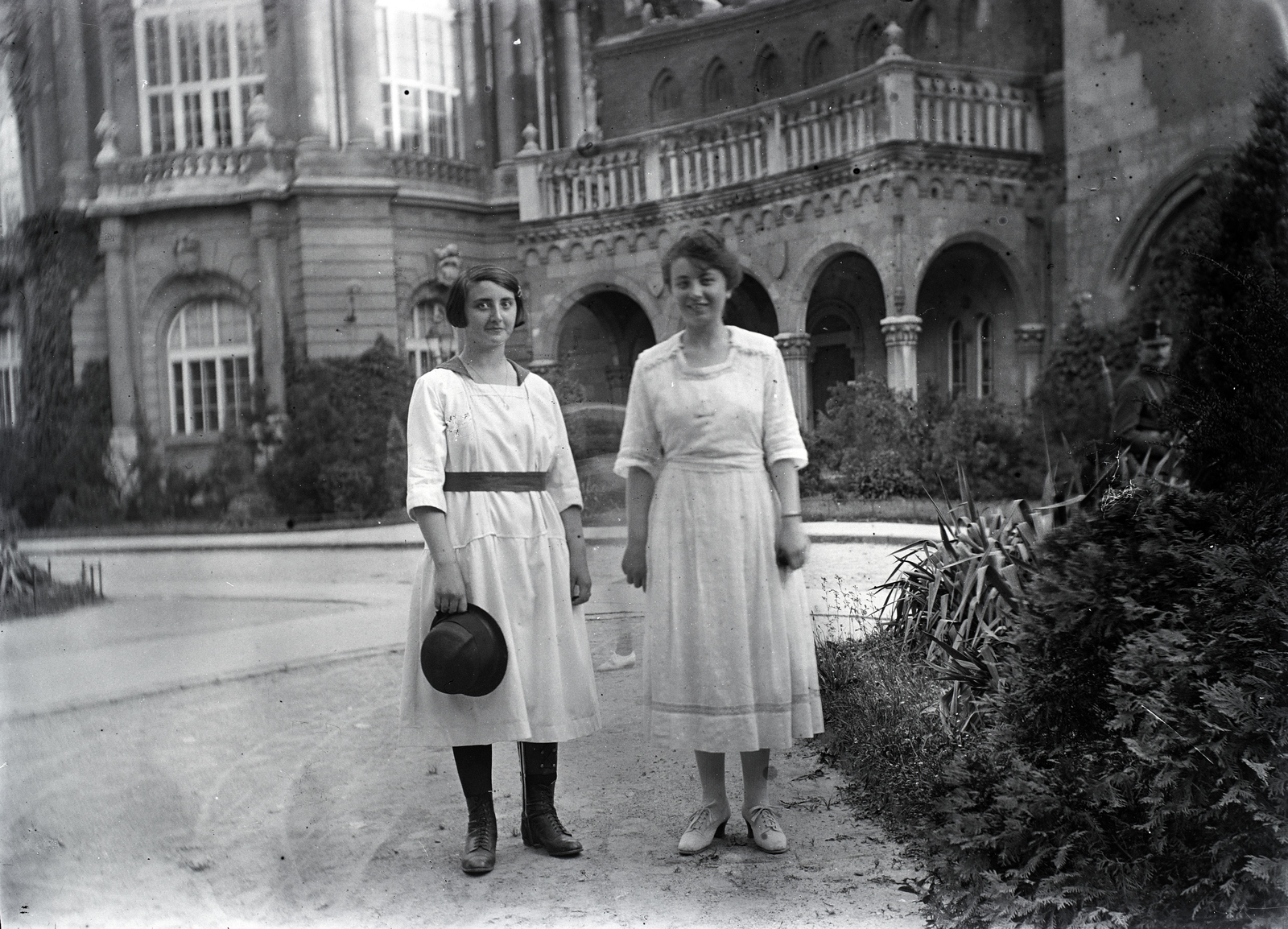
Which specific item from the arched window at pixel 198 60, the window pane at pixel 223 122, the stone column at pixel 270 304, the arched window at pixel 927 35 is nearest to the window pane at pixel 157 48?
the arched window at pixel 198 60

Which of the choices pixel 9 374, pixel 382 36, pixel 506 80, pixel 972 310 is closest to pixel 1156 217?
pixel 972 310

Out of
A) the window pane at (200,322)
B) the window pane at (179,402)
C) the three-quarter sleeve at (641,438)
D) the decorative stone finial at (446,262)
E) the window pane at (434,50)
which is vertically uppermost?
the window pane at (434,50)

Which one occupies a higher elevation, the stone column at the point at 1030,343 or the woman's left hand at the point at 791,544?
the stone column at the point at 1030,343

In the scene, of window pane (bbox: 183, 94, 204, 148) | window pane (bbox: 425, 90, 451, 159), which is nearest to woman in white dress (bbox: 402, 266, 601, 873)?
window pane (bbox: 425, 90, 451, 159)

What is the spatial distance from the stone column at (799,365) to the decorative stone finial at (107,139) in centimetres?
319

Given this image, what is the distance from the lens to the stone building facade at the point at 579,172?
4.38 meters

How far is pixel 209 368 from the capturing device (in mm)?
4668

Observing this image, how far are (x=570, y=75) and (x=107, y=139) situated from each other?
217cm

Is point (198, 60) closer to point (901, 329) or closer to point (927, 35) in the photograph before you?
point (927, 35)

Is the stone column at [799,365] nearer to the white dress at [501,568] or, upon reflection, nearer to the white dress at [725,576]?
the white dress at [725,576]

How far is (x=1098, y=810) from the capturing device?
2.83 m

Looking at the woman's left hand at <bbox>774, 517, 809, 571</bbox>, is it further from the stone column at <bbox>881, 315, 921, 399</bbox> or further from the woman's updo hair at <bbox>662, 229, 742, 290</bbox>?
the stone column at <bbox>881, 315, 921, 399</bbox>

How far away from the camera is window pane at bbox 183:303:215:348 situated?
471 cm

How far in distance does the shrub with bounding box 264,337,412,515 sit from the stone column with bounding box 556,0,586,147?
52.6 inches
